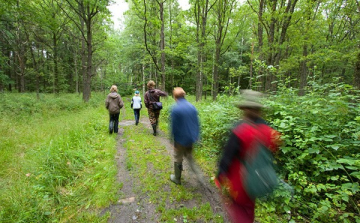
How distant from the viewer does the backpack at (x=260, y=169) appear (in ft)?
5.82

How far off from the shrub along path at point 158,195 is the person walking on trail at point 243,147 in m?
0.79

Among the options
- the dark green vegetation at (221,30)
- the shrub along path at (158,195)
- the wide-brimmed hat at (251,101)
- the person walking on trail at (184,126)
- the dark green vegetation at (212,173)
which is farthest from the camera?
the dark green vegetation at (221,30)

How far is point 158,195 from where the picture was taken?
10.3 feet

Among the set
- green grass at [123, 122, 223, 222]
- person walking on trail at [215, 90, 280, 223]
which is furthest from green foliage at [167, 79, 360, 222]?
green grass at [123, 122, 223, 222]

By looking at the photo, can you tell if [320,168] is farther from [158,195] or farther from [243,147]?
[158,195]

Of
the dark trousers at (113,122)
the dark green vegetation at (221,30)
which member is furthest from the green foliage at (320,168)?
the dark trousers at (113,122)

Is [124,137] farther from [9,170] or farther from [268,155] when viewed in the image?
[268,155]

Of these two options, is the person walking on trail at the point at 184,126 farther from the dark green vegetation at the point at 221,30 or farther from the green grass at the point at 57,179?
the dark green vegetation at the point at 221,30

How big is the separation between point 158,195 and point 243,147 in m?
2.18

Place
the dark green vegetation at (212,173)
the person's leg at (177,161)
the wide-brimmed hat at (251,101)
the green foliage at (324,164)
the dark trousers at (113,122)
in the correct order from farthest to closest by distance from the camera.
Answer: the dark trousers at (113,122) < the person's leg at (177,161) < the dark green vegetation at (212,173) < the green foliage at (324,164) < the wide-brimmed hat at (251,101)

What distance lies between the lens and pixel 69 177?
3.52 m

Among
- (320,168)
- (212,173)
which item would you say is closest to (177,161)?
(212,173)

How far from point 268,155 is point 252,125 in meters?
0.38

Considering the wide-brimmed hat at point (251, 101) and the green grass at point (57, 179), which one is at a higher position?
the wide-brimmed hat at point (251, 101)
